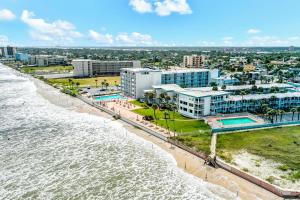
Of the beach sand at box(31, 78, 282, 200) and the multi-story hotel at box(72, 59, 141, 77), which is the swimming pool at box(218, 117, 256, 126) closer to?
the beach sand at box(31, 78, 282, 200)

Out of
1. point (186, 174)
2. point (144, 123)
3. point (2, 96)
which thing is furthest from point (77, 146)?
point (2, 96)

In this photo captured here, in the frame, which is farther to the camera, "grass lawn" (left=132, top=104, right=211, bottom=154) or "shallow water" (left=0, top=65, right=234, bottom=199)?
"grass lawn" (left=132, top=104, right=211, bottom=154)

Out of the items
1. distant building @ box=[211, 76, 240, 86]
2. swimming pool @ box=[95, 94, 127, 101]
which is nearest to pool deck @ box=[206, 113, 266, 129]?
distant building @ box=[211, 76, 240, 86]

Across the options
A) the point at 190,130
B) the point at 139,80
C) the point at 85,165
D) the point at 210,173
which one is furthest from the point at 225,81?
the point at 85,165

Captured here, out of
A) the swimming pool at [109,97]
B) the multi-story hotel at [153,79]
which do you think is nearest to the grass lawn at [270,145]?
the multi-story hotel at [153,79]

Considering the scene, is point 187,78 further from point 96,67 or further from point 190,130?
point 96,67

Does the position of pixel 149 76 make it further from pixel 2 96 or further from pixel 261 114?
pixel 2 96
